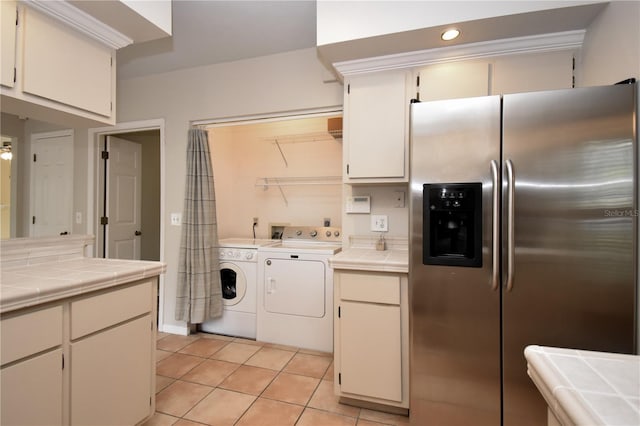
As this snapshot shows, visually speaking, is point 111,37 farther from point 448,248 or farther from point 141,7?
point 448,248

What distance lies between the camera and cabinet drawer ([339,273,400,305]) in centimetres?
169

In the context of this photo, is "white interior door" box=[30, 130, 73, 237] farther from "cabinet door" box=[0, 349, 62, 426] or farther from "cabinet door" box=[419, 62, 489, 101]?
"cabinet door" box=[419, 62, 489, 101]

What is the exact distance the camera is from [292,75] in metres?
2.59

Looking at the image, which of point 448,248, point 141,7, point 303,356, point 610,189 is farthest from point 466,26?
point 303,356

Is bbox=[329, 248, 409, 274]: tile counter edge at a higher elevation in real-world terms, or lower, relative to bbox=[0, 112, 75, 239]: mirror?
lower

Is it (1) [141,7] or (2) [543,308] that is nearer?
(2) [543,308]

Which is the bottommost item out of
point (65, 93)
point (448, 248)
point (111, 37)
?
point (448, 248)

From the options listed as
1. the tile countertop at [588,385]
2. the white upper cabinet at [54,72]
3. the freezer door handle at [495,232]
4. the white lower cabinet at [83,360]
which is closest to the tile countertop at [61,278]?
the white lower cabinet at [83,360]

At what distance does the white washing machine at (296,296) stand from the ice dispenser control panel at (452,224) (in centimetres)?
118

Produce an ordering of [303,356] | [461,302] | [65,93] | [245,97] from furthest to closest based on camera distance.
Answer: [245,97] < [303,356] < [65,93] < [461,302]

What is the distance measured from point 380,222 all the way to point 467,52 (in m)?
1.29

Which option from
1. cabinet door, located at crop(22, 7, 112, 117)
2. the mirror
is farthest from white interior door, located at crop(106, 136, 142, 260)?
cabinet door, located at crop(22, 7, 112, 117)

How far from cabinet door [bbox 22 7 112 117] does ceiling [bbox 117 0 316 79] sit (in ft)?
2.25

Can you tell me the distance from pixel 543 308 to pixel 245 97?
2.74m
